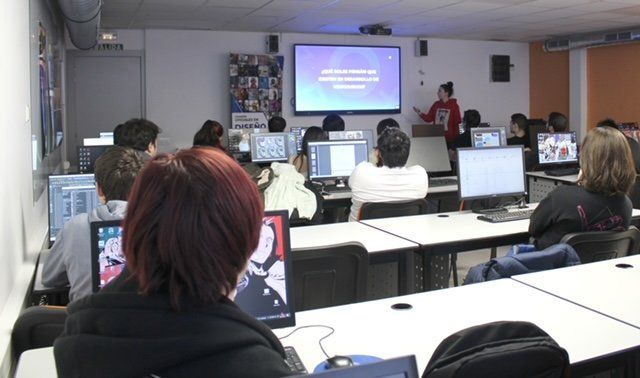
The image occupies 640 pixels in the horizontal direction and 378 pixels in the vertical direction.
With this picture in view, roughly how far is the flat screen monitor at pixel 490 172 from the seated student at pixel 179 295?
3129mm

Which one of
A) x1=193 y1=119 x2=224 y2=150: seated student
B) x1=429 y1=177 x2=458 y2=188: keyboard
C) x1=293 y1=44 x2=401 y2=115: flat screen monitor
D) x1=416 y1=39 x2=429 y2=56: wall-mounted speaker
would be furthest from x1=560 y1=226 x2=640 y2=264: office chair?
x1=416 y1=39 x2=429 y2=56: wall-mounted speaker

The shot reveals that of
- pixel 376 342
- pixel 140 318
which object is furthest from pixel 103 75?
pixel 140 318

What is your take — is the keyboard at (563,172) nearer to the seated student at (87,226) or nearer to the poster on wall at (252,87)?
the poster on wall at (252,87)

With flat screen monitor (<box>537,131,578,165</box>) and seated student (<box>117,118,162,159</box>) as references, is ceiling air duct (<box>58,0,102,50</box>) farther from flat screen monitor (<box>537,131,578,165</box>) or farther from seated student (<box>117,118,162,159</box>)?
flat screen monitor (<box>537,131,578,165</box>)

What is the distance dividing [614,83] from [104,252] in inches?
400

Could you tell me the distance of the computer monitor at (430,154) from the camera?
614cm

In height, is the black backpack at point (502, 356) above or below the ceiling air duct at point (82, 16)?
below

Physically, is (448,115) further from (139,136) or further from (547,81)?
(139,136)

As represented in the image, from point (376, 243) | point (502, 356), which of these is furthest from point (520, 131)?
point (502, 356)

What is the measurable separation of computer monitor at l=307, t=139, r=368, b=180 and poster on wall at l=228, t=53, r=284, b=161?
330 centimetres

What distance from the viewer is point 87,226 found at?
2.29 meters

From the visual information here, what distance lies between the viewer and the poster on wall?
881cm

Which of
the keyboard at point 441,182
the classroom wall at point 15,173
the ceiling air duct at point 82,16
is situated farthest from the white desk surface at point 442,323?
the ceiling air duct at point 82,16

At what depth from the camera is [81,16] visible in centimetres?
524
